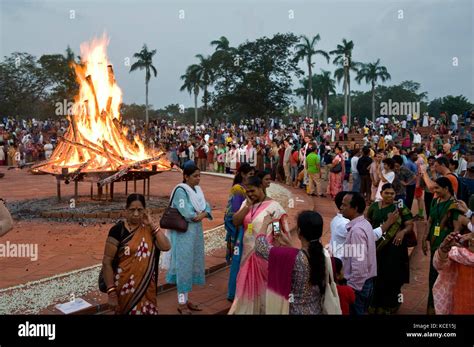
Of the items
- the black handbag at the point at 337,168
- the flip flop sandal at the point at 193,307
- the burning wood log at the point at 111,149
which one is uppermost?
the burning wood log at the point at 111,149

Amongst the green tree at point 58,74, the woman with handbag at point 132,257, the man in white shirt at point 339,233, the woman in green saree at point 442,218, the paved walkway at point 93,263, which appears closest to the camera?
the woman with handbag at point 132,257

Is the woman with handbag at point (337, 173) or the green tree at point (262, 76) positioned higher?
the green tree at point (262, 76)

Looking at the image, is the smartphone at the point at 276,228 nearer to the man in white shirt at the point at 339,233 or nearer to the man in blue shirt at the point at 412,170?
the man in white shirt at the point at 339,233

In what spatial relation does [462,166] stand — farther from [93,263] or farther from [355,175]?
[93,263]

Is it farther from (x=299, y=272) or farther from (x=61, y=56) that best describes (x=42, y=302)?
(x=61, y=56)

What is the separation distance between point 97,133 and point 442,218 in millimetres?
8746

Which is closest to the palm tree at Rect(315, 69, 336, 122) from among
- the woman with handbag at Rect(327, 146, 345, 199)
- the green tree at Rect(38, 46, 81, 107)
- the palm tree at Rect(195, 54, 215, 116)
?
the palm tree at Rect(195, 54, 215, 116)

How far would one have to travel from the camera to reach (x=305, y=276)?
3088 millimetres

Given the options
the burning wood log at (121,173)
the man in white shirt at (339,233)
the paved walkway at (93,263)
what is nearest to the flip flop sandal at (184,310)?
the paved walkway at (93,263)

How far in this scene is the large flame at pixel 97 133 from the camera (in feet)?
34.0

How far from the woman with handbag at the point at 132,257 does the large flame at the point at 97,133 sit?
662 centimetres

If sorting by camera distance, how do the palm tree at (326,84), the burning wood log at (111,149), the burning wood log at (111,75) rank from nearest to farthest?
the burning wood log at (111,149), the burning wood log at (111,75), the palm tree at (326,84)

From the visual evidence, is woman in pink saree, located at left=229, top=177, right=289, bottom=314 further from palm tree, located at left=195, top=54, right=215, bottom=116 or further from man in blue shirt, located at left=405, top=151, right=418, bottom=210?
palm tree, located at left=195, top=54, right=215, bottom=116
